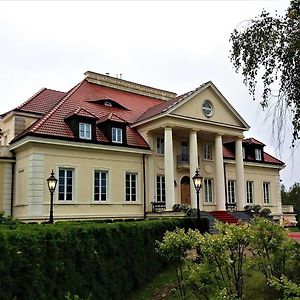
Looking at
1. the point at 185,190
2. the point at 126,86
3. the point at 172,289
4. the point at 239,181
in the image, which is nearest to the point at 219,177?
the point at 239,181

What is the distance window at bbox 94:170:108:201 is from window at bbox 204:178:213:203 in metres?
8.36

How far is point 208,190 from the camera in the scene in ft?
95.9

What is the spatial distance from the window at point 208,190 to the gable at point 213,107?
173 inches

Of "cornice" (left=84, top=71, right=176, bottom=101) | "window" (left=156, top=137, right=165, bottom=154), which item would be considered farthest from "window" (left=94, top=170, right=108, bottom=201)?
"cornice" (left=84, top=71, right=176, bottom=101)

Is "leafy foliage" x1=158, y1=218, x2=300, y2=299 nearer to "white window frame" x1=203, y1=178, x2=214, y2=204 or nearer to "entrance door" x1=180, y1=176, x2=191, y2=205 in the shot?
"entrance door" x1=180, y1=176, x2=191, y2=205

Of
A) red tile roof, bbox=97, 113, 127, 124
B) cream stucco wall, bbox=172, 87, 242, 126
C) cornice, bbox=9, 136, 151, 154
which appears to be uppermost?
cream stucco wall, bbox=172, 87, 242, 126

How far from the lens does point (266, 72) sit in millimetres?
9742

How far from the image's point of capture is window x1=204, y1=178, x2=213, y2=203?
29.0 m

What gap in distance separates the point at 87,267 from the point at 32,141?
37.2ft

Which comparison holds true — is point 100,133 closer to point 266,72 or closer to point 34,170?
point 34,170

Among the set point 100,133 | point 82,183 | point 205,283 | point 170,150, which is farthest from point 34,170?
point 205,283

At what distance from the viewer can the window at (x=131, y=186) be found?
24766 mm

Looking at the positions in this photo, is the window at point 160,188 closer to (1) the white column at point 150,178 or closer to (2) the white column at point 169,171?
(1) the white column at point 150,178

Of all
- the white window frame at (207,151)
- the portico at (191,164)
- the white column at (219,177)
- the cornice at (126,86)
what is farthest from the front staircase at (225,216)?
the cornice at (126,86)
